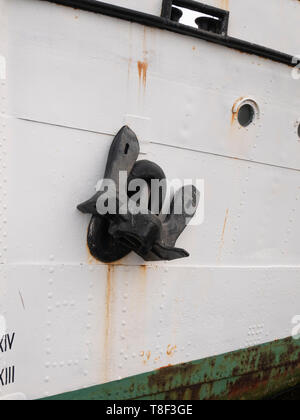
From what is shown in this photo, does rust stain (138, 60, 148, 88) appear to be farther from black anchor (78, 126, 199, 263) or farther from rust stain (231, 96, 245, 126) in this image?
rust stain (231, 96, 245, 126)

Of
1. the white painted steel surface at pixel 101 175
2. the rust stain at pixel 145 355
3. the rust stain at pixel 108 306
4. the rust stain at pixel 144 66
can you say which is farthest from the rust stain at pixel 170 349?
the rust stain at pixel 144 66

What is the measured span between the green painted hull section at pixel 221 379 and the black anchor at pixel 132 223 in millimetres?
724

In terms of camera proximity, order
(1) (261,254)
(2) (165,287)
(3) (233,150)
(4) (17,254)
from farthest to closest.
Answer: (1) (261,254), (3) (233,150), (2) (165,287), (4) (17,254)

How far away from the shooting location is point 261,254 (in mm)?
3066

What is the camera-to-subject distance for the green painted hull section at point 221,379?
2545 mm

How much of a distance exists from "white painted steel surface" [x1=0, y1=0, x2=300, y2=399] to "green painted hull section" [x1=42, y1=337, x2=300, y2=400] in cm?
7

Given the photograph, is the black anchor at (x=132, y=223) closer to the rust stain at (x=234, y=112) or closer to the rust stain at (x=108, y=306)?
the rust stain at (x=108, y=306)

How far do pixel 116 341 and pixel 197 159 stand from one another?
3.73 ft

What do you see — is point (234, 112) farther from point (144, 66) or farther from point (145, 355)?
point (145, 355)

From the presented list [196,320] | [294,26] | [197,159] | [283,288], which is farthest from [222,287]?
[294,26]

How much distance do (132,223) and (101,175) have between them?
318mm

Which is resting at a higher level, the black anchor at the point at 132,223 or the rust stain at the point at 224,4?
the rust stain at the point at 224,4

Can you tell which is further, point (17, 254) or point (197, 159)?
point (197, 159)
